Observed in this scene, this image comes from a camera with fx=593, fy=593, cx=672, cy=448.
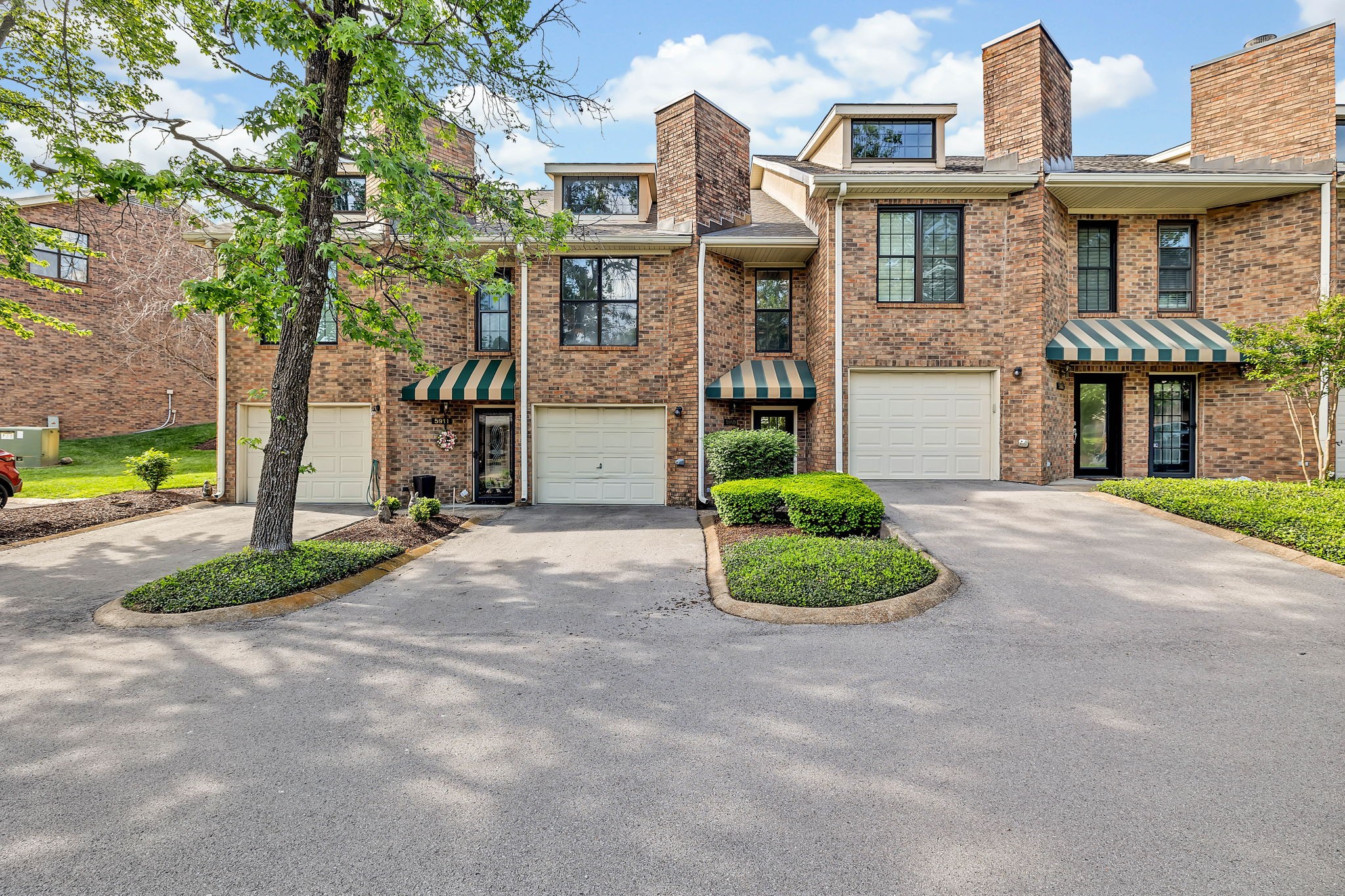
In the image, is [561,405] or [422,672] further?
[561,405]

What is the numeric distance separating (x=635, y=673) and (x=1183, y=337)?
13.1 m

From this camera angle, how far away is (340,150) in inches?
280

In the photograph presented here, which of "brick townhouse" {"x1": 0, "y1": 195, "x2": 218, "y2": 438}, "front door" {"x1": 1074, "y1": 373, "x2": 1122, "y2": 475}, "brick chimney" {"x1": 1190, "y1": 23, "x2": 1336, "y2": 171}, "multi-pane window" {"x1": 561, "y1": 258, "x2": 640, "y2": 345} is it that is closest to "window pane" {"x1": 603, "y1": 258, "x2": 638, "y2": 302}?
"multi-pane window" {"x1": 561, "y1": 258, "x2": 640, "y2": 345}

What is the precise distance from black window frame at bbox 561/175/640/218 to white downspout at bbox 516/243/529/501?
235 centimetres

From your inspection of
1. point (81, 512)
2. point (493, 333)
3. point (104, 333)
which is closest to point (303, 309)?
point (493, 333)

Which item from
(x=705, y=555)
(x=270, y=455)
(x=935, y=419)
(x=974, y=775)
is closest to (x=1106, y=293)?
(x=935, y=419)

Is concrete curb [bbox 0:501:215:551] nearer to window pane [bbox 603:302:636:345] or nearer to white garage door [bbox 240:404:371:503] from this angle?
white garage door [bbox 240:404:371:503]

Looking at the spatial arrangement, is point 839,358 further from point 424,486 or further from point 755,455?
point 424,486

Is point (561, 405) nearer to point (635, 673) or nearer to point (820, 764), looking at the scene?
point (635, 673)

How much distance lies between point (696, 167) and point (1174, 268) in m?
10.2

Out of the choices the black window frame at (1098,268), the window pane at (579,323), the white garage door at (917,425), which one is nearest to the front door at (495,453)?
the window pane at (579,323)

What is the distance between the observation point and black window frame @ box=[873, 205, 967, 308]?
1153 centimetres

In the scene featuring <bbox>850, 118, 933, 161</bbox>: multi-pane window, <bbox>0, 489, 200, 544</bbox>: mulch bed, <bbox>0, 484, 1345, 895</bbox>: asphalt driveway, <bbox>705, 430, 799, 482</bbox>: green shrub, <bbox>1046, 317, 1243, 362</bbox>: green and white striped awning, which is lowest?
<bbox>0, 484, 1345, 895</bbox>: asphalt driveway

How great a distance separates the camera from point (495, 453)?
→ 13234mm
